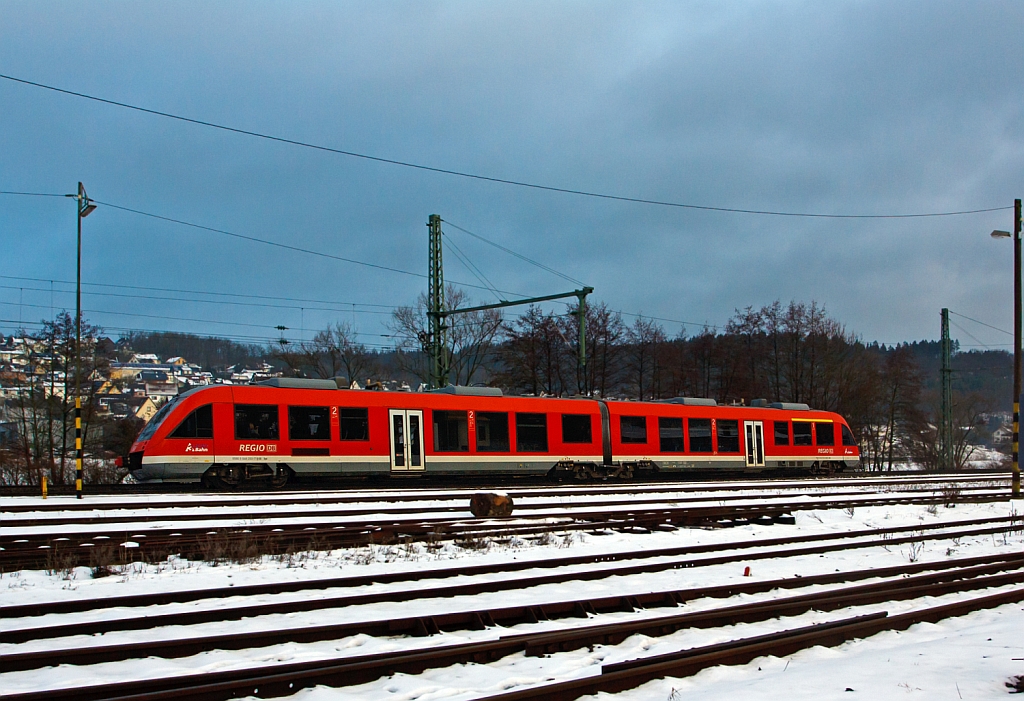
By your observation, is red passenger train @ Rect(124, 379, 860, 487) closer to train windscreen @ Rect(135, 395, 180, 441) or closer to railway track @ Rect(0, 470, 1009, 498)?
train windscreen @ Rect(135, 395, 180, 441)

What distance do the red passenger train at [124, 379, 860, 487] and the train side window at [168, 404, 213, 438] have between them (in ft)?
0.08

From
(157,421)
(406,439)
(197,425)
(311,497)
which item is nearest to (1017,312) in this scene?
(406,439)

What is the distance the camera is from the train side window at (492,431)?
26.3 metres

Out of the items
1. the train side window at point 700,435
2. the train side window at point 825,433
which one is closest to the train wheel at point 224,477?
the train side window at point 700,435

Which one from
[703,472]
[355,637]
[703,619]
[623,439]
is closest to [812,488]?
[623,439]

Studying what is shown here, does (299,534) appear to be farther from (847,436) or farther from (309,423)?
(847,436)

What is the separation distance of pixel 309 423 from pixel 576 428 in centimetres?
943

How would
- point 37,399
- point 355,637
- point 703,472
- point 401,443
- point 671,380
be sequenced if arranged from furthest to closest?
point 671,380 < point 37,399 < point 703,472 < point 401,443 < point 355,637

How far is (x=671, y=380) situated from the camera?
60.8 m

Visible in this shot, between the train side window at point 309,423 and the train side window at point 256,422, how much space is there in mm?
416

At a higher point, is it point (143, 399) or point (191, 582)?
point (143, 399)

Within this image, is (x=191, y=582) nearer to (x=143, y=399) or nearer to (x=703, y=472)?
(x=703, y=472)

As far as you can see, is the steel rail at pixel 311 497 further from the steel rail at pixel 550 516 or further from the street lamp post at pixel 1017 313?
the street lamp post at pixel 1017 313

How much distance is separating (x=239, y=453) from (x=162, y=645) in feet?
50.5
